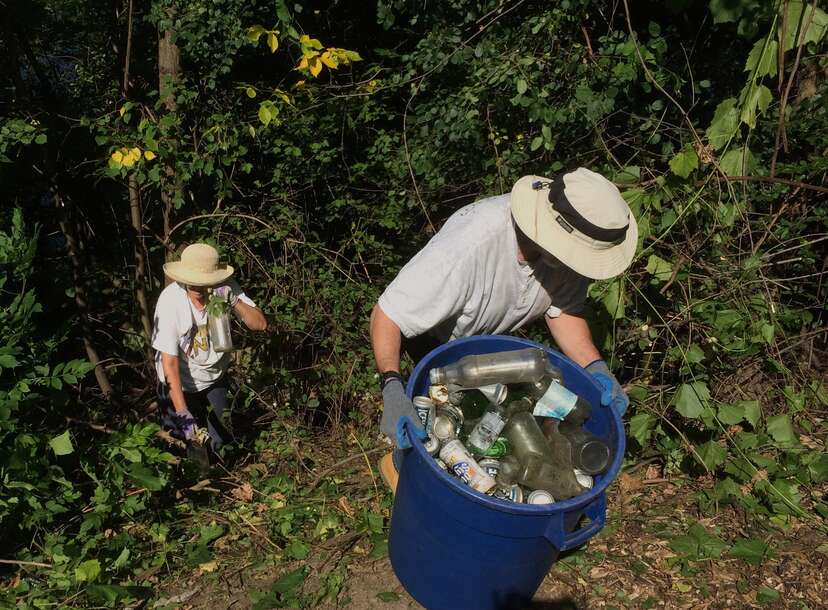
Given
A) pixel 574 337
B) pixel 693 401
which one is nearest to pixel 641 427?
pixel 693 401

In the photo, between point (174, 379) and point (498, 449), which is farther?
point (174, 379)

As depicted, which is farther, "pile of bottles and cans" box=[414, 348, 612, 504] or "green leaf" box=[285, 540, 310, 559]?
"green leaf" box=[285, 540, 310, 559]

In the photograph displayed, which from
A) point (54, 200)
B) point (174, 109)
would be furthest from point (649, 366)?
point (54, 200)

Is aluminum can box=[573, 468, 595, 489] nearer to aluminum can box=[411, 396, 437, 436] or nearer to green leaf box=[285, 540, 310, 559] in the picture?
aluminum can box=[411, 396, 437, 436]

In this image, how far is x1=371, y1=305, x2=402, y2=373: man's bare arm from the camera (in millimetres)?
2338

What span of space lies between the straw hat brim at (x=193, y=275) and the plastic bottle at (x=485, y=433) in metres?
1.53

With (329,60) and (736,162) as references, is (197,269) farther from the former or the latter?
(736,162)

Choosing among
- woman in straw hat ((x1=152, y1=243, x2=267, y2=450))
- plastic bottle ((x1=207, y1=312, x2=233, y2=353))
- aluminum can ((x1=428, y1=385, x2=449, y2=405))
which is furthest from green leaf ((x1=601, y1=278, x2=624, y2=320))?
plastic bottle ((x1=207, y1=312, x2=233, y2=353))

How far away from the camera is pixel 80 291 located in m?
3.94

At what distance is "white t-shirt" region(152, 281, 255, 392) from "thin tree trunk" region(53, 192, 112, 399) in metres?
0.86

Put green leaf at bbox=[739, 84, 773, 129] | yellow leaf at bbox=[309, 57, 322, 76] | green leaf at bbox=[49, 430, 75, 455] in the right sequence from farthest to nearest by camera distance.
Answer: yellow leaf at bbox=[309, 57, 322, 76]
green leaf at bbox=[739, 84, 773, 129]
green leaf at bbox=[49, 430, 75, 455]

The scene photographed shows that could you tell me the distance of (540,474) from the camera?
91.5 inches

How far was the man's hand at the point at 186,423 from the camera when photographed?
10.4 ft

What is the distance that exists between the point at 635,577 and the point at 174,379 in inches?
92.2
